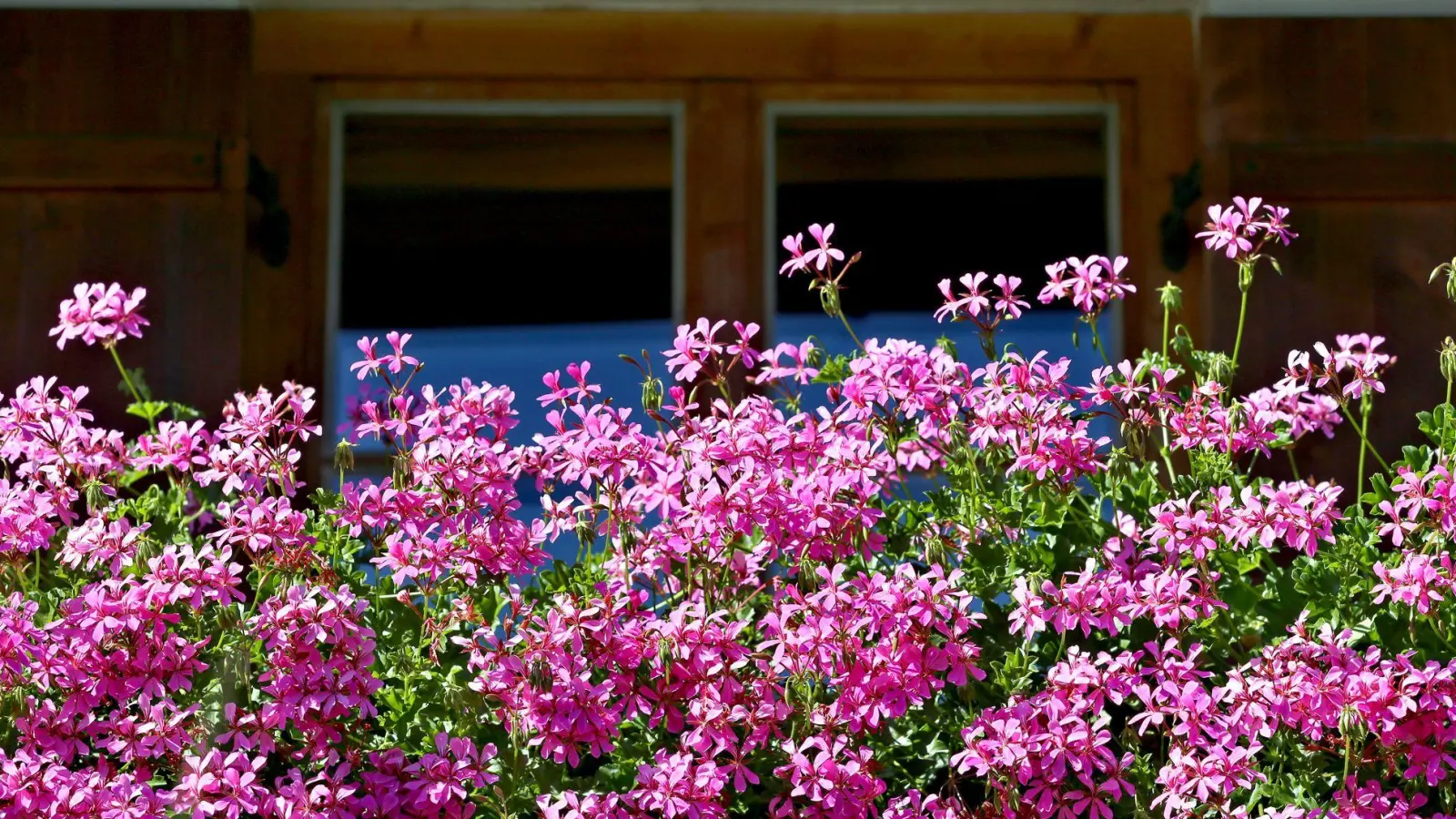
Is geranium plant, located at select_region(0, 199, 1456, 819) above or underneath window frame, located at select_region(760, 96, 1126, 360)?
underneath

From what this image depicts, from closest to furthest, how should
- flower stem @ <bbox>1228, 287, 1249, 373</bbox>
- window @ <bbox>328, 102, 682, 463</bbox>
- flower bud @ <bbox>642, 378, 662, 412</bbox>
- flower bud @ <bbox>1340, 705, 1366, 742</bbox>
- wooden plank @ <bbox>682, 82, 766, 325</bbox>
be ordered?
flower bud @ <bbox>1340, 705, 1366, 742</bbox>, flower bud @ <bbox>642, 378, 662, 412</bbox>, flower stem @ <bbox>1228, 287, 1249, 373</bbox>, wooden plank @ <bbox>682, 82, 766, 325</bbox>, window @ <bbox>328, 102, 682, 463</bbox>

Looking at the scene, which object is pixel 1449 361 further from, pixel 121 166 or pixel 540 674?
pixel 121 166

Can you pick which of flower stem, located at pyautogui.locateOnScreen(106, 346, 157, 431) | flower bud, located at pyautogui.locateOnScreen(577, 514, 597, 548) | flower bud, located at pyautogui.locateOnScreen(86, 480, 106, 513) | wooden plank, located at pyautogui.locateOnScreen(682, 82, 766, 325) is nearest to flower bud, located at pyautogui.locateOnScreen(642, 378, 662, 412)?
flower bud, located at pyautogui.locateOnScreen(577, 514, 597, 548)

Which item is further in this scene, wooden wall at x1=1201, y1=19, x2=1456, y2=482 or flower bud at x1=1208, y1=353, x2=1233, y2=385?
wooden wall at x1=1201, y1=19, x2=1456, y2=482

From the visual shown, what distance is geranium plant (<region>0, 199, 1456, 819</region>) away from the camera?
6.72ft

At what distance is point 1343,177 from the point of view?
3113 mm

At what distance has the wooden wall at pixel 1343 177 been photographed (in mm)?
3076

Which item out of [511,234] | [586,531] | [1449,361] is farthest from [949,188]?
[586,531]

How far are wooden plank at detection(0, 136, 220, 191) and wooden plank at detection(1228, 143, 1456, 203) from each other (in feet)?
5.74

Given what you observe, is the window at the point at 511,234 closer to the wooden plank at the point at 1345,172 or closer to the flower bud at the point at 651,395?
the wooden plank at the point at 1345,172

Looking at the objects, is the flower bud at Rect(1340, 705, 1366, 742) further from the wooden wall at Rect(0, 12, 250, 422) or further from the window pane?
the wooden wall at Rect(0, 12, 250, 422)

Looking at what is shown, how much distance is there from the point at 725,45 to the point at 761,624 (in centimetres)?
146

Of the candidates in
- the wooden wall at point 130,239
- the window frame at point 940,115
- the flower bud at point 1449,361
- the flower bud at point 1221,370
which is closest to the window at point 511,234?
the window frame at point 940,115

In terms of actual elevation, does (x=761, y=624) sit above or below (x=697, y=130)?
below
